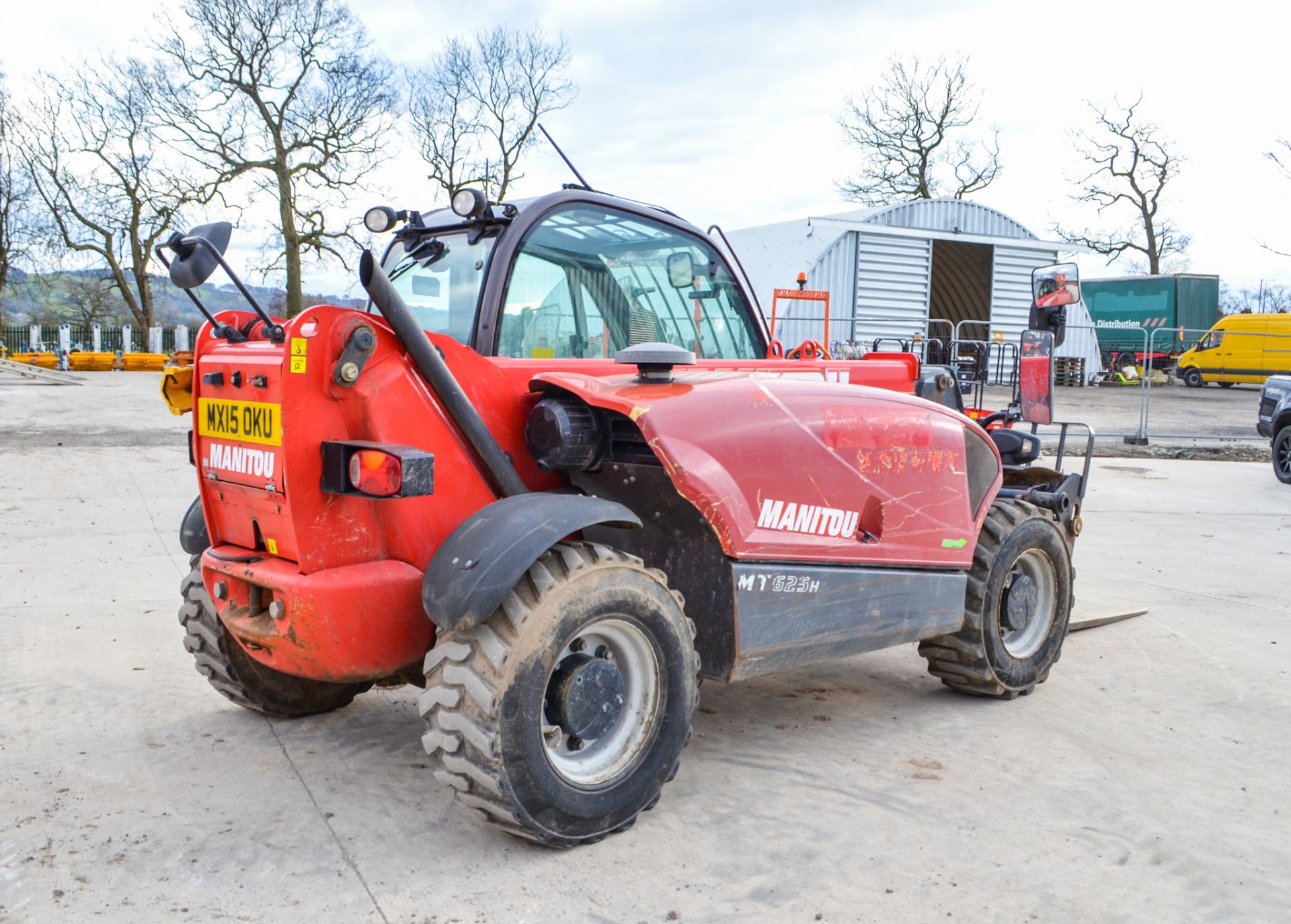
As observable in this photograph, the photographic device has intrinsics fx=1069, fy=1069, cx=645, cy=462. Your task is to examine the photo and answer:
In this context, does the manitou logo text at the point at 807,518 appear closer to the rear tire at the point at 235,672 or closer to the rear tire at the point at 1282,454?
the rear tire at the point at 235,672

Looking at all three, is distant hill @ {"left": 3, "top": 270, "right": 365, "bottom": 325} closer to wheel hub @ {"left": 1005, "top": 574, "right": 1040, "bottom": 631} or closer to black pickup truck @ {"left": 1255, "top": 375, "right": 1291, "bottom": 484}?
black pickup truck @ {"left": 1255, "top": 375, "right": 1291, "bottom": 484}

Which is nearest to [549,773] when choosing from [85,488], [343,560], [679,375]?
[343,560]

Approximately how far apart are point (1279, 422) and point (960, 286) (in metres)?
18.8

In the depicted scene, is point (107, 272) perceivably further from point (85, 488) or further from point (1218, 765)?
point (1218, 765)

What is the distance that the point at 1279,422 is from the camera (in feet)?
43.0

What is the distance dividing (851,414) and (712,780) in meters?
1.37

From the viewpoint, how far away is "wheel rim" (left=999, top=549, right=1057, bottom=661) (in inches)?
183

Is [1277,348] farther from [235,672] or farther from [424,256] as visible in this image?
[235,672]

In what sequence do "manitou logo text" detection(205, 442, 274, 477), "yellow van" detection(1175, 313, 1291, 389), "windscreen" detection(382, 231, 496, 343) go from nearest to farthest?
1. "manitou logo text" detection(205, 442, 274, 477)
2. "windscreen" detection(382, 231, 496, 343)
3. "yellow van" detection(1175, 313, 1291, 389)

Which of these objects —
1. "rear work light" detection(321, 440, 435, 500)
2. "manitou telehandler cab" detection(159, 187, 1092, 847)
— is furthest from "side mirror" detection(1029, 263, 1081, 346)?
"rear work light" detection(321, 440, 435, 500)

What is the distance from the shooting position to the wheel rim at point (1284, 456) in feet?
42.1

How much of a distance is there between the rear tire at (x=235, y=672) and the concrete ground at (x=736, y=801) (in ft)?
0.34

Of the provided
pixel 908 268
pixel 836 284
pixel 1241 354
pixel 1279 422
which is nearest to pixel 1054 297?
pixel 1279 422

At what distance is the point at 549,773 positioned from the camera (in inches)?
118
